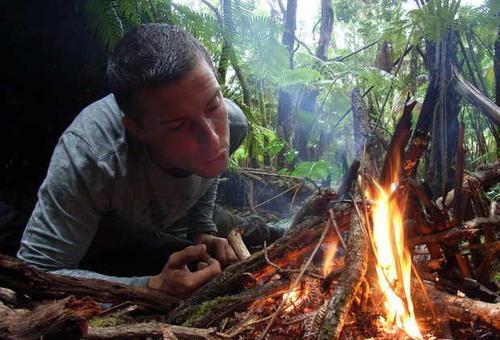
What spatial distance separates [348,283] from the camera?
4.06 ft

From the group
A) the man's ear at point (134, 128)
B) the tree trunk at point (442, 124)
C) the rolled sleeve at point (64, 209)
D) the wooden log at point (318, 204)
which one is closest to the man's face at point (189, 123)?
the man's ear at point (134, 128)

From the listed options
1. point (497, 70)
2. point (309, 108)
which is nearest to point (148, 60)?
point (497, 70)

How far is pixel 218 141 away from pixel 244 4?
133 centimetres

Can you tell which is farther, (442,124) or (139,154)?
(442,124)

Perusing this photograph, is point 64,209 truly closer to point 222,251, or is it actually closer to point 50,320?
point 222,251

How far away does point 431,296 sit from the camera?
4.68ft

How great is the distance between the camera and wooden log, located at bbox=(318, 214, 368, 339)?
3.63 ft

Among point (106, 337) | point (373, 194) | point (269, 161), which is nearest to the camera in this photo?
point (106, 337)

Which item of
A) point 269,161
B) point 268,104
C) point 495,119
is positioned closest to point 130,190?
point 495,119

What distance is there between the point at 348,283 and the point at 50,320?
2.82ft

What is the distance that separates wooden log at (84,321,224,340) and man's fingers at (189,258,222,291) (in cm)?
48

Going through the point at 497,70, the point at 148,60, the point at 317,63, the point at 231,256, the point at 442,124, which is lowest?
the point at 231,256

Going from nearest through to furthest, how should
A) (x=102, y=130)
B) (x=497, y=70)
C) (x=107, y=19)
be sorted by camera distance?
(x=102, y=130) → (x=107, y=19) → (x=497, y=70)

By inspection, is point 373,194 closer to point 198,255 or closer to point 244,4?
point 198,255
